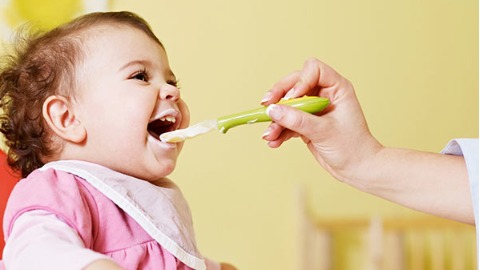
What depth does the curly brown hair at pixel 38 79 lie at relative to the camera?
2.99 ft

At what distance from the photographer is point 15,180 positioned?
103cm

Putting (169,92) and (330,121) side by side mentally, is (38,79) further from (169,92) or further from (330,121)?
(330,121)

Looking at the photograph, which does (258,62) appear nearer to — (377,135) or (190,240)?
(377,135)

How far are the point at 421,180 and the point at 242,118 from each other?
0.27 meters

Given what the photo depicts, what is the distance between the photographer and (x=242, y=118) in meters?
0.85

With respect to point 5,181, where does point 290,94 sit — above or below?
above

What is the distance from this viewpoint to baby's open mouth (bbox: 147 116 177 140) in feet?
2.99

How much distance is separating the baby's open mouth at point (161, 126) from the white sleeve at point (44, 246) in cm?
22

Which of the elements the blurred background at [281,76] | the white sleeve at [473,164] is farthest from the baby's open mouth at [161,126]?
the blurred background at [281,76]

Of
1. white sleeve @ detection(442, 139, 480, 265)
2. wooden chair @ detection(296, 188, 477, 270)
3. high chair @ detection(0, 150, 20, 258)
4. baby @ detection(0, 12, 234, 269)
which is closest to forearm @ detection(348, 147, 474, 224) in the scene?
white sleeve @ detection(442, 139, 480, 265)

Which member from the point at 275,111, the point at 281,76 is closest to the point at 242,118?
the point at 275,111

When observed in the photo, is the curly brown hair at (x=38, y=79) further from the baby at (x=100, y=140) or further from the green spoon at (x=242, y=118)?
the green spoon at (x=242, y=118)

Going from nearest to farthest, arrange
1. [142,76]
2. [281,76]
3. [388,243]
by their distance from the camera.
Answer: [142,76] < [281,76] < [388,243]

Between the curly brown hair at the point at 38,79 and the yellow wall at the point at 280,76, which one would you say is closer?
the curly brown hair at the point at 38,79
